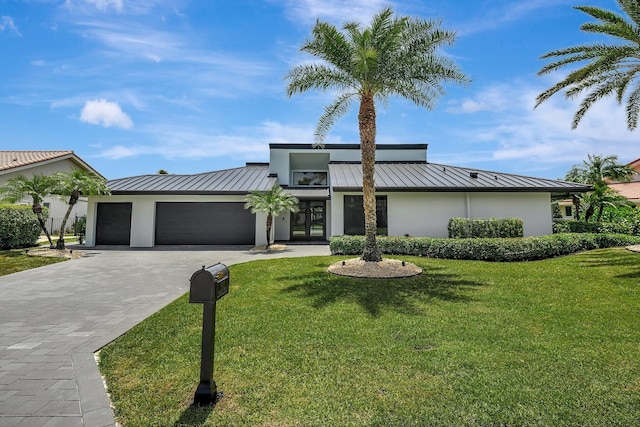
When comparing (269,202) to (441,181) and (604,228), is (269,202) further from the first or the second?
(604,228)

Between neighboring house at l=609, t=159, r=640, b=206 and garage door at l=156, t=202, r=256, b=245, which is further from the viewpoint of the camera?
neighboring house at l=609, t=159, r=640, b=206

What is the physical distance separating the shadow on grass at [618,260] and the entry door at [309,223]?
13734 millimetres

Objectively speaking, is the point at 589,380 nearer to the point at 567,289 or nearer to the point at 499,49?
the point at 567,289

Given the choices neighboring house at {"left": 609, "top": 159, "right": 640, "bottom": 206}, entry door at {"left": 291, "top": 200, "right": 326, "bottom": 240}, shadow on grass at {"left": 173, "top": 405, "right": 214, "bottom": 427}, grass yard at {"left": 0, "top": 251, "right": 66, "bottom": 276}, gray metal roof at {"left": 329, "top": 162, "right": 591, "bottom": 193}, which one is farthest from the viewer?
neighboring house at {"left": 609, "top": 159, "right": 640, "bottom": 206}

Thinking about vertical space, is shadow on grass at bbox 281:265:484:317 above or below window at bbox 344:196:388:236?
below

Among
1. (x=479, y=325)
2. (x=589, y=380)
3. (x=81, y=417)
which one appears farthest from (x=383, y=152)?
(x=81, y=417)

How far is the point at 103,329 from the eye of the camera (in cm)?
531

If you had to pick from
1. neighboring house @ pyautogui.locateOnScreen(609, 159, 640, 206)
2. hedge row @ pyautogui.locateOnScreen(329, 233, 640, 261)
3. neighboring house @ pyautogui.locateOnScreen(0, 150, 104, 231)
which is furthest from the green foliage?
neighboring house @ pyautogui.locateOnScreen(0, 150, 104, 231)

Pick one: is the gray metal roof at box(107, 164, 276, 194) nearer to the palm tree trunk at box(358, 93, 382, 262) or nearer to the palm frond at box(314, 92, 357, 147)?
the palm frond at box(314, 92, 357, 147)

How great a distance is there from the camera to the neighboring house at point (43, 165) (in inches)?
806

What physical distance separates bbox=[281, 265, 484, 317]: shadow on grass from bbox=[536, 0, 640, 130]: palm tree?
9.18 meters

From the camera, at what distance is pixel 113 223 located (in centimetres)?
1856

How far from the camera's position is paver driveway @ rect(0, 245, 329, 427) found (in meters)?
3.05

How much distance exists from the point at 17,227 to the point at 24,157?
35.0ft
